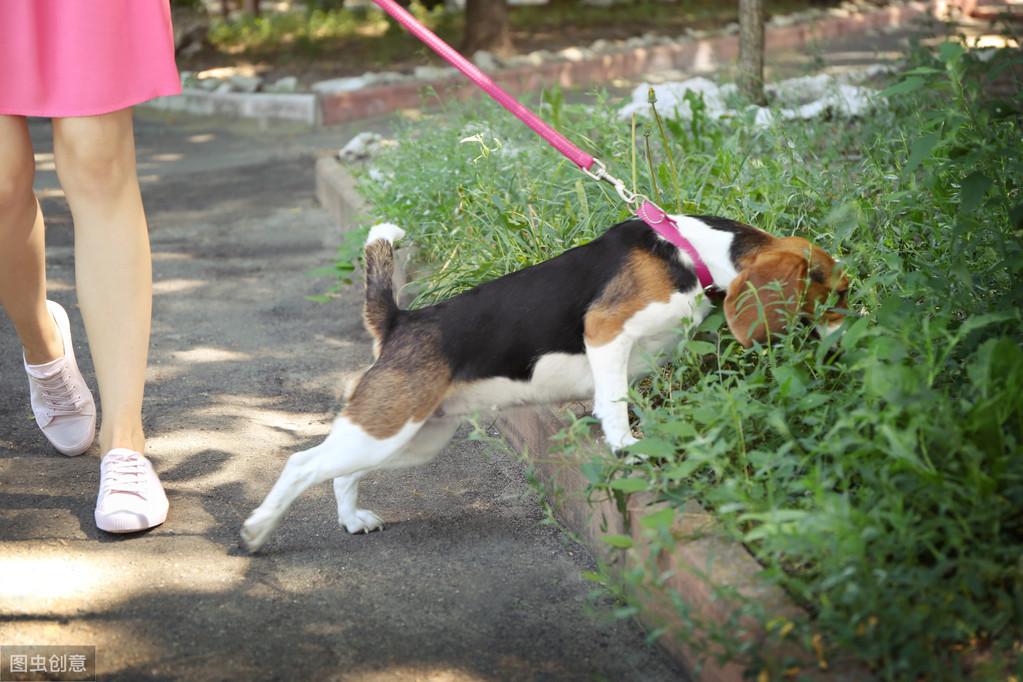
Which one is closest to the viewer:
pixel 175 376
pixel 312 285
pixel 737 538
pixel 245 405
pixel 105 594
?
pixel 737 538

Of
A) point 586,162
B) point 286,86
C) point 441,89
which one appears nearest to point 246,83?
point 286,86

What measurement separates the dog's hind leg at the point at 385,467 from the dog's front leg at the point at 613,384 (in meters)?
0.48

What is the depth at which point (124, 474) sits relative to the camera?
3.28 meters

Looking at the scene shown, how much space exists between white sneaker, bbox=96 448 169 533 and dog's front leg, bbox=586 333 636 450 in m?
1.32

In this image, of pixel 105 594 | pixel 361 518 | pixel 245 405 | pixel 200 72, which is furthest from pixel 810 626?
pixel 200 72

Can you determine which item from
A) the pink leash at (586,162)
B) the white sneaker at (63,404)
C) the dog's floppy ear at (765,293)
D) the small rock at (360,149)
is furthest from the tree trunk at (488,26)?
the dog's floppy ear at (765,293)

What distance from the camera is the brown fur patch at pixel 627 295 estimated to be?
9.96 feet

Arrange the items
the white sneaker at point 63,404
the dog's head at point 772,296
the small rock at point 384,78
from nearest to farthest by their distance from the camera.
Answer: the dog's head at point 772,296 → the white sneaker at point 63,404 → the small rock at point 384,78

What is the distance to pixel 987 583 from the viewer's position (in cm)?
225

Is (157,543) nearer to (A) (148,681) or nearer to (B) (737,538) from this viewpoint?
(A) (148,681)

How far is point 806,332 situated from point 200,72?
33.7 feet

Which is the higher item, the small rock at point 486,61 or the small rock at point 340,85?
the small rock at point 486,61

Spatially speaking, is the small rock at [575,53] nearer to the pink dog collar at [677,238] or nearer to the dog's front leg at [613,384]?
the pink dog collar at [677,238]

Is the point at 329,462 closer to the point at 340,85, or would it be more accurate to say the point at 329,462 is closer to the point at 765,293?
the point at 765,293
